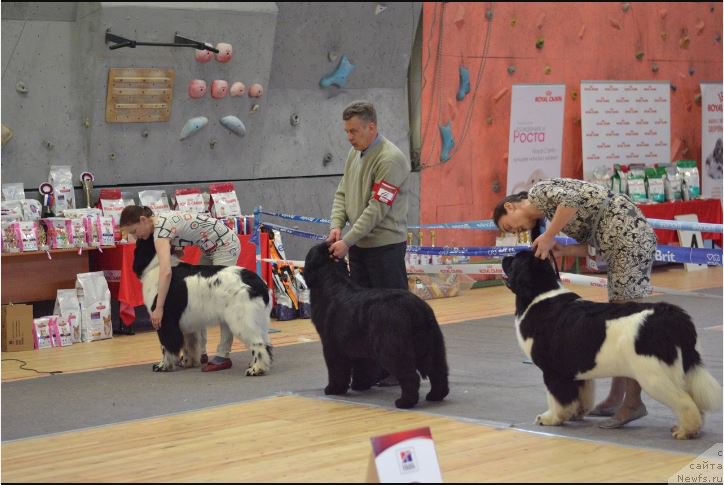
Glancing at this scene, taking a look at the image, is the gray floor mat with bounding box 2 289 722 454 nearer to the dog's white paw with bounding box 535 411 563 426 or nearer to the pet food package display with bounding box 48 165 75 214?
the dog's white paw with bounding box 535 411 563 426

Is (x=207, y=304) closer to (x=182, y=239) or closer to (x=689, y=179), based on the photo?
(x=182, y=239)

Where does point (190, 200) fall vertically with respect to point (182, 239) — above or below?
above

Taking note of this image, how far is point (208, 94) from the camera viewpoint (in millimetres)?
8766

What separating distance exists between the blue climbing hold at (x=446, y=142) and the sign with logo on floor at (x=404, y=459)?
7125 millimetres

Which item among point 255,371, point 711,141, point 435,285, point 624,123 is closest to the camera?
point 255,371

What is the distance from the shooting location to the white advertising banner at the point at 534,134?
35.6 feet

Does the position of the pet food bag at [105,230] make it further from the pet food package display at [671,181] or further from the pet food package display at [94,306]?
→ the pet food package display at [671,181]

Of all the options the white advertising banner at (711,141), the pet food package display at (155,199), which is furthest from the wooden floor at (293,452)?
the white advertising banner at (711,141)

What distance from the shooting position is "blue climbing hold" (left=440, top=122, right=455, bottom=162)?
10.5 meters

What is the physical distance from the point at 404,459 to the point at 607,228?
182cm

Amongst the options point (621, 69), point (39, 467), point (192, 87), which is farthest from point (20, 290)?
point (621, 69)

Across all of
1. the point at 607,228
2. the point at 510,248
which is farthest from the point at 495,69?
the point at 607,228

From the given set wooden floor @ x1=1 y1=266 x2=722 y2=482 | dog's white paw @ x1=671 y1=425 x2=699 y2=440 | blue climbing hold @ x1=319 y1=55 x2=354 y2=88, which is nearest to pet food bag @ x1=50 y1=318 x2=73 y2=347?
wooden floor @ x1=1 y1=266 x2=722 y2=482

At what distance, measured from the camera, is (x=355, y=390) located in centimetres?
573
